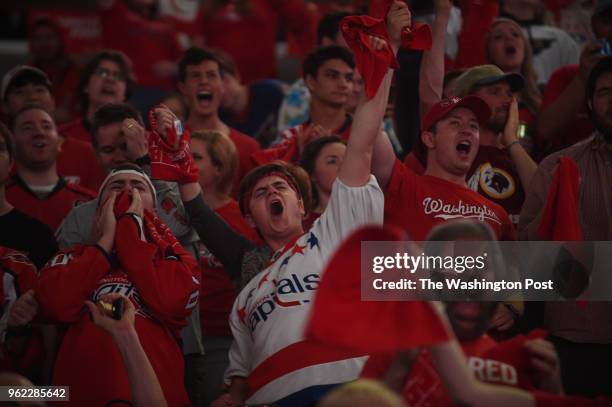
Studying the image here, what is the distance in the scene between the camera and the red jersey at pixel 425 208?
477 cm

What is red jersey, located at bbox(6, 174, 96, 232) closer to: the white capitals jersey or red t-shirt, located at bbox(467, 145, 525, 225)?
the white capitals jersey

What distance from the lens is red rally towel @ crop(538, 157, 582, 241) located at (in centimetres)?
443

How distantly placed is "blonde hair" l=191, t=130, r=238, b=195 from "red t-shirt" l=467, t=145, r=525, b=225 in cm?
130

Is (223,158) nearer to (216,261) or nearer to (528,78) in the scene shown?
(216,261)

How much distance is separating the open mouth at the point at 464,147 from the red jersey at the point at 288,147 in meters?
1.29

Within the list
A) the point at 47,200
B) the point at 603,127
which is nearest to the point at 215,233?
the point at 47,200

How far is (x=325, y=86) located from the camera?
21.6ft

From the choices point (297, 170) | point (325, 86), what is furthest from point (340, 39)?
point (297, 170)

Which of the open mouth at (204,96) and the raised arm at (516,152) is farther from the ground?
the open mouth at (204,96)

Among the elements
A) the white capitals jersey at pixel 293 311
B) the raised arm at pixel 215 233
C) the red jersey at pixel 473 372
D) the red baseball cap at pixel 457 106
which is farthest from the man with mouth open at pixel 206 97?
the red jersey at pixel 473 372

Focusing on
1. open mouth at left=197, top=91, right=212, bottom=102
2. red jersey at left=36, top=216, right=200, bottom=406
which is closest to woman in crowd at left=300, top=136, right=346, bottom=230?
open mouth at left=197, top=91, right=212, bottom=102

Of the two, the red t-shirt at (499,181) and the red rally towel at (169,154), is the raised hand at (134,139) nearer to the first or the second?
the red rally towel at (169,154)

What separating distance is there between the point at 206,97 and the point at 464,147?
2267 mm

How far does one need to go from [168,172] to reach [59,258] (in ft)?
2.06
